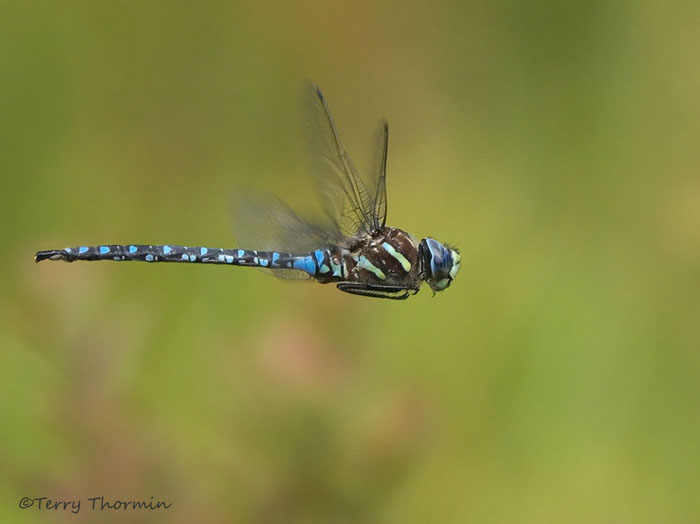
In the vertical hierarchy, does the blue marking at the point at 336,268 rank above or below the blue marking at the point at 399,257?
below

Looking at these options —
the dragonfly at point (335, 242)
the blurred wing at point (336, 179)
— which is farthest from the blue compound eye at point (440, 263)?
Result: the blurred wing at point (336, 179)

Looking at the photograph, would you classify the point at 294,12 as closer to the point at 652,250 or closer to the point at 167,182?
the point at 167,182

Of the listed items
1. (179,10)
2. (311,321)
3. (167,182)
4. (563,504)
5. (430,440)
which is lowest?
(563,504)

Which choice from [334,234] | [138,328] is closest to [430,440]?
[334,234]

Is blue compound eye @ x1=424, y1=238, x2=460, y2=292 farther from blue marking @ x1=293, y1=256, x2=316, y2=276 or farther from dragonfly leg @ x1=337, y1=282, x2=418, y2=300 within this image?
blue marking @ x1=293, y1=256, x2=316, y2=276

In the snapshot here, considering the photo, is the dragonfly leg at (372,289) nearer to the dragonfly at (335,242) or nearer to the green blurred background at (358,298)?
the dragonfly at (335,242)

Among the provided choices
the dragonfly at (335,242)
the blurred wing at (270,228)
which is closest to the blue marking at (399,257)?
the dragonfly at (335,242)
